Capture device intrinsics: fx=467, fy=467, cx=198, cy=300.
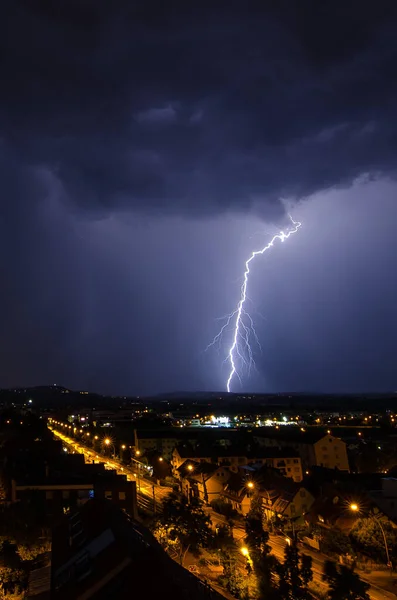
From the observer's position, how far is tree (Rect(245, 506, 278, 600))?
13.7 meters

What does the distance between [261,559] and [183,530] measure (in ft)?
24.5

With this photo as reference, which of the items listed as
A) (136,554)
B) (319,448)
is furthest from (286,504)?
(319,448)

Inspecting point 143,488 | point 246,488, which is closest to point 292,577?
point 246,488

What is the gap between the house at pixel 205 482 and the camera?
39094mm

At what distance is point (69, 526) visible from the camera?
1800 centimetres

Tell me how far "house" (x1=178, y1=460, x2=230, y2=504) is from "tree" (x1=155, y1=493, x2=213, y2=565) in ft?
46.8

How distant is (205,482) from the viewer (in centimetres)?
4006

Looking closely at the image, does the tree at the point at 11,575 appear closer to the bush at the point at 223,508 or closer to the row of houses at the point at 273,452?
the bush at the point at 223,508

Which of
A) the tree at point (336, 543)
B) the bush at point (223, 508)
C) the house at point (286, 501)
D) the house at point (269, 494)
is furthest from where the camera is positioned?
the bush at point (223, 508)

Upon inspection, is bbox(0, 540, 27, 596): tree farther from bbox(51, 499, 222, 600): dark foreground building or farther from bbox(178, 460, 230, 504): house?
bbox(178, 460, 230, 504): house

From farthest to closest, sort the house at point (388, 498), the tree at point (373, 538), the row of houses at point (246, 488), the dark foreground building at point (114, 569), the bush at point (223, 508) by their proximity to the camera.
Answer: the bush at point (223, 508), the row of houses at point (246, 488), the house at point (388, 498), the tree at point (373, 538), the dark foreground building at point (114, 569)

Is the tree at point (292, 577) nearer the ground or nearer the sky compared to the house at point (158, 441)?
nearer the sky

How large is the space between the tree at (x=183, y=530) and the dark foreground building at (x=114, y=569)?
252 inches

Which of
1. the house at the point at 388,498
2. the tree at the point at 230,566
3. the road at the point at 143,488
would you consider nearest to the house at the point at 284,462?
the road at the point at 143,488
